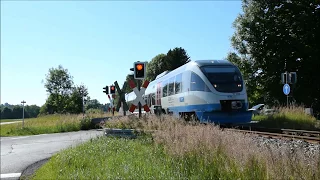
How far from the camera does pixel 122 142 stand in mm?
11055

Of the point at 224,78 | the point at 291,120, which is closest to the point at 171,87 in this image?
the point at 224,78

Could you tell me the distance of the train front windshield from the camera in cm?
1708

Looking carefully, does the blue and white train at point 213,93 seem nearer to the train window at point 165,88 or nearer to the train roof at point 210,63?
the train roof at point 210,63

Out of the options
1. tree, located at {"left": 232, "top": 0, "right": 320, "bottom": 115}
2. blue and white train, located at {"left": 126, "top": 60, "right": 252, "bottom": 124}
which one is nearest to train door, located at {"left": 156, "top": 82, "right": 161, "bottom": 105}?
blue and white train, located at {"left": 126, "top": 60, "right": 252, "bottom": 124}

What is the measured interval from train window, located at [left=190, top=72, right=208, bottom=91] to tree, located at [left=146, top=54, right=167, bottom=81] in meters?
56.8

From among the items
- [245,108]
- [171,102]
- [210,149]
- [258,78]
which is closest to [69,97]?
[258,78]

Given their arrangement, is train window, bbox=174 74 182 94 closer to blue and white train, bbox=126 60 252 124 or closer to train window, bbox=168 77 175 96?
blue and white train, bbox=126 60 252 124

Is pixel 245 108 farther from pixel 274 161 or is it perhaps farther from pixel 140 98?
pixel 274 161

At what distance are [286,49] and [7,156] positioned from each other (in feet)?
92.4

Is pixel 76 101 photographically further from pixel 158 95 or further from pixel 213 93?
pixel 213 93

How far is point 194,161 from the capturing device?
6.66m

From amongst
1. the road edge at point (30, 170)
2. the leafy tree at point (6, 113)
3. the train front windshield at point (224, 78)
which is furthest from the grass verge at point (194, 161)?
the leafy tree at point (6, 113)

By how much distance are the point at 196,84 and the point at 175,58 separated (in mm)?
54519

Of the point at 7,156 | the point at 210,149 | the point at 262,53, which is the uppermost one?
the point at 262,53
